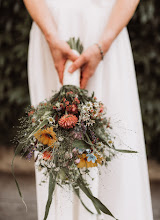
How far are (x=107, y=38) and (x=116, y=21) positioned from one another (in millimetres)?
83

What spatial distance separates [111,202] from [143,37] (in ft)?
6.12

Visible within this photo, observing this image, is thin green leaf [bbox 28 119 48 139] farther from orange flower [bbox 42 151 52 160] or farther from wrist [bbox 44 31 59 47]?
wrist [bbox 44 31 59 47]

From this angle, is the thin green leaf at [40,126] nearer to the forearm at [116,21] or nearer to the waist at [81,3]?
the forearm at [116,21]

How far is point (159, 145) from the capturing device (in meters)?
3.05

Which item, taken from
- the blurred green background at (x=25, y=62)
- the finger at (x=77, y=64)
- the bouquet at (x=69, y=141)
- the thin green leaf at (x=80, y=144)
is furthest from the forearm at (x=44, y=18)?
the blurred green background at (x=25, y=62)

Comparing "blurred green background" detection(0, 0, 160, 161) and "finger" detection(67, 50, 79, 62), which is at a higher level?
"blurred green background" detection(0, 0, 160, 161)

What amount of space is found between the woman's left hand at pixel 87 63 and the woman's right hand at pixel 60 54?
0.04 meters

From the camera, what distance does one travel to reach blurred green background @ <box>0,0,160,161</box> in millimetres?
2814

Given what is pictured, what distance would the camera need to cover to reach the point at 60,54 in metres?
1.28

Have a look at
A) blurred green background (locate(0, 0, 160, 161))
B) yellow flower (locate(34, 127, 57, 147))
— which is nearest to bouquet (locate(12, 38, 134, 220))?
yellow flower (locate(34, 127, 57, 147))

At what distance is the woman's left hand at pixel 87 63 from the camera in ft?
4.07

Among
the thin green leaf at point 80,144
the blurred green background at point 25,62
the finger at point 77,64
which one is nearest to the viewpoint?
the thin green leaf at point 80,144

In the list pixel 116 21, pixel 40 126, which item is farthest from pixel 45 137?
pixel 116 21

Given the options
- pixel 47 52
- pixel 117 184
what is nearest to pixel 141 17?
pixel 47 52
